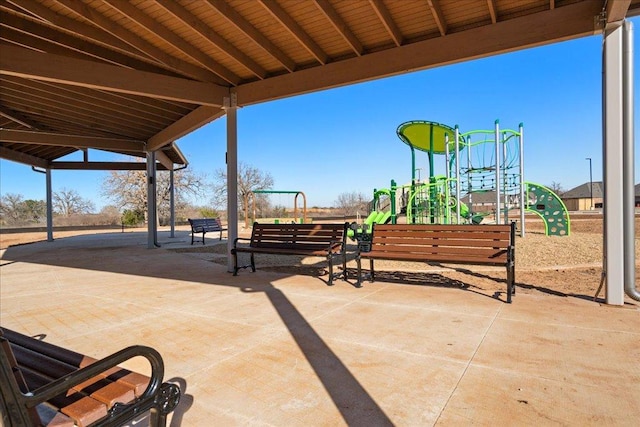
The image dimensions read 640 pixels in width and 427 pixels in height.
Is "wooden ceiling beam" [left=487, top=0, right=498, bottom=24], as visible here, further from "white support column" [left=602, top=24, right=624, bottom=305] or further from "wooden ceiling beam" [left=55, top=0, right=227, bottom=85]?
"wooden ceiling beam" [left=55, top=0, right=227, bottom=85]

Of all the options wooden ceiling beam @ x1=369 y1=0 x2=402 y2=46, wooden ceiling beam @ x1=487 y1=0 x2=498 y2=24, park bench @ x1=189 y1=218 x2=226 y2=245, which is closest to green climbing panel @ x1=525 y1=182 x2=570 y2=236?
wooden ceiling beam @ x1=487 y1=0 x2=498 y2=24

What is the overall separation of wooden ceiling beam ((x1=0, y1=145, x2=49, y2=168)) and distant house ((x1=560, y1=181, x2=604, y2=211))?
6772 cm

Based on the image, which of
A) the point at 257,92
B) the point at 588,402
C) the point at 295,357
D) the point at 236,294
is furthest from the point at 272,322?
the point at 257,92

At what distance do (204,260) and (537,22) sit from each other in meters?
7.85

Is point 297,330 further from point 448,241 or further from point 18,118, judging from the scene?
point 18,118

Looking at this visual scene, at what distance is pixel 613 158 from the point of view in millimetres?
4262

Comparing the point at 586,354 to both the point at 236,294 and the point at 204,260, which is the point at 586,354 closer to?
the point at 236,294

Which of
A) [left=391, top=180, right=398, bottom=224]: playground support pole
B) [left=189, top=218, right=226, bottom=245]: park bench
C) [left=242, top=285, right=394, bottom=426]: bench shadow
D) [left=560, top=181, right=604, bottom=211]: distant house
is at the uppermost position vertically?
[left=560, top=181, right=604, bottom=211]: distant house

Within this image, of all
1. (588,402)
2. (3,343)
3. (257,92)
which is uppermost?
(257,92)

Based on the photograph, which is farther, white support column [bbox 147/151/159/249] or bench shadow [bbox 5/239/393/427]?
white support column [bbox 147/151/159/249]

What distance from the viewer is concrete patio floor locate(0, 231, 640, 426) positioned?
2.26 metres

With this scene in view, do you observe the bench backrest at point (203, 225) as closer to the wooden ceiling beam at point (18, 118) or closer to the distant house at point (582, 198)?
the wooden ceiling beam at point (18, 118)

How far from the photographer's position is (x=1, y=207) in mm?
40438

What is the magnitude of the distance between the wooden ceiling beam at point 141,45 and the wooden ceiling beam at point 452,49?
1119 millimetres
